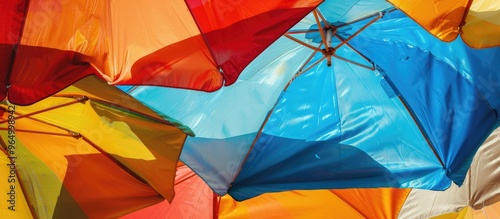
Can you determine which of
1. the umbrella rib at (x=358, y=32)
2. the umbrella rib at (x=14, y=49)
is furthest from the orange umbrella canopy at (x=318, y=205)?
the umbrella rib at (x=14, y=49)

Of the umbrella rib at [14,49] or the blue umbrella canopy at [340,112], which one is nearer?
the umbrella rib at [14,49]

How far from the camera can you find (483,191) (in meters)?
5.46

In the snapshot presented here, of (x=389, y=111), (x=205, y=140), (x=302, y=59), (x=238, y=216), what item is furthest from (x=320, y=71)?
(x=238, y=216)

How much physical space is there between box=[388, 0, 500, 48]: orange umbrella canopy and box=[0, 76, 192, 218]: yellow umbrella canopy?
69.3 inches

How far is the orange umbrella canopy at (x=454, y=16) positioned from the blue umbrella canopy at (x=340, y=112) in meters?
1.27

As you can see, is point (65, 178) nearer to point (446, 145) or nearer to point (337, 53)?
point (337, 53)

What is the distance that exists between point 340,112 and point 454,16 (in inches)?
81.1

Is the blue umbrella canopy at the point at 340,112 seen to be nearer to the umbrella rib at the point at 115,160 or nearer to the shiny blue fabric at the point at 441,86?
the shiny blue fabric at the point at 441,86

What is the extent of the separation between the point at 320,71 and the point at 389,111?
0.61 meters

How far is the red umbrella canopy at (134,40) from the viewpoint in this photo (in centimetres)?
332

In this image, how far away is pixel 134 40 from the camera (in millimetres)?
3381

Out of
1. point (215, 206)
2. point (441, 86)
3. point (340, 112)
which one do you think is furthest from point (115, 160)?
point (441, 86)

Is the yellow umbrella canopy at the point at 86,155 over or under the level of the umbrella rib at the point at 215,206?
over

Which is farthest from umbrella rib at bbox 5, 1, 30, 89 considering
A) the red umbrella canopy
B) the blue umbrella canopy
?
the blue umbrella canopy
